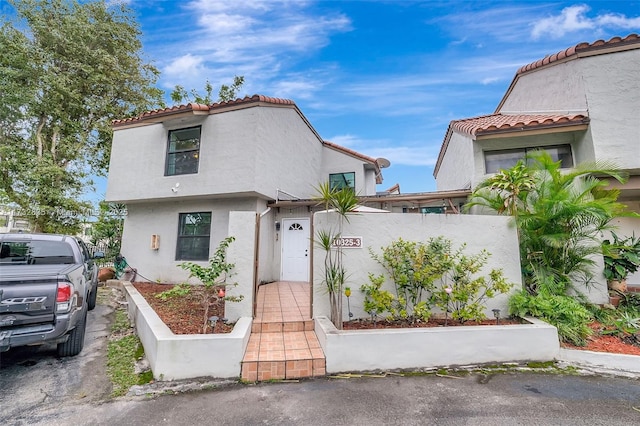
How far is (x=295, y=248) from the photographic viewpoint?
1042 centimetres

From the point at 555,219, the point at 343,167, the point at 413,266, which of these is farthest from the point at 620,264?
the point at 343,167

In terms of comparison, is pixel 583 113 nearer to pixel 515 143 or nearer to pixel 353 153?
pixel 515 143

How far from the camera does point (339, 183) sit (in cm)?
1350

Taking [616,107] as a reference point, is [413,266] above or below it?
below

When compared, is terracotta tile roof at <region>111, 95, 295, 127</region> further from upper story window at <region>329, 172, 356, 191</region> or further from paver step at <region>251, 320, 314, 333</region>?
paver step at <region>251, 320, 314, 333</region>

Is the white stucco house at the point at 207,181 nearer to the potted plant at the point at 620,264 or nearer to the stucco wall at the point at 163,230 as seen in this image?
the stucco wall at the point at 163,230

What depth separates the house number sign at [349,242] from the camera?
18.5ft

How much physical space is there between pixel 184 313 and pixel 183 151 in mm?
6474

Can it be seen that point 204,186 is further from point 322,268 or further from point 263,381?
point 263,381

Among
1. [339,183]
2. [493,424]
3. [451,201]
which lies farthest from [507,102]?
[493,424]

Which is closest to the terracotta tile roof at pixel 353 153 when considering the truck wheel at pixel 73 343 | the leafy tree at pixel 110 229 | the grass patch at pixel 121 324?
the grass patch at pixel 121 324

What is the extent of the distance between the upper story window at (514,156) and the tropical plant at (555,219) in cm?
150

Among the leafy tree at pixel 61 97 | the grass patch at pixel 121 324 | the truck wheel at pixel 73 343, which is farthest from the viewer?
the leafy tree at pixel 61 97

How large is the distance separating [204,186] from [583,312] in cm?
1046
